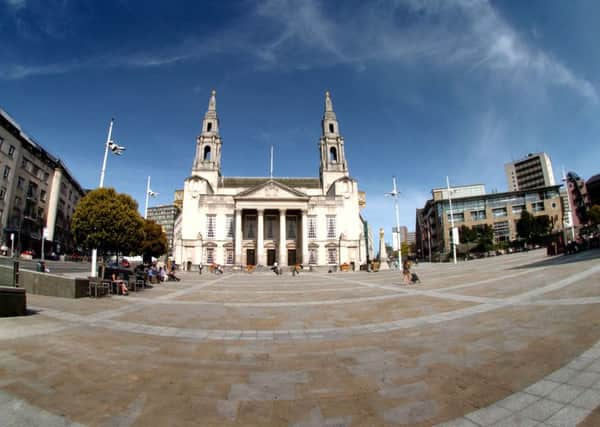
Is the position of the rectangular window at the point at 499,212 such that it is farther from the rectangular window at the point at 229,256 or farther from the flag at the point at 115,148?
the flag at the point at 115,148

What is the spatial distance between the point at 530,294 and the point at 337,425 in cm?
1003

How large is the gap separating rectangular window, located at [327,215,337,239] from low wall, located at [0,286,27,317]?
45021mm

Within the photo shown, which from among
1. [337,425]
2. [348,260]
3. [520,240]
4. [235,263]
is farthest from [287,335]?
[520,240]

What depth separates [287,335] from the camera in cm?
600

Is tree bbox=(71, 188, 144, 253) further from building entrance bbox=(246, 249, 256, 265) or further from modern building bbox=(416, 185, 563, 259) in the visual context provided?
modern building bbox=(416, 185, 563, 259)

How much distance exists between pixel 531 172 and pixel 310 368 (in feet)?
439

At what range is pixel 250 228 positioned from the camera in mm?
50281

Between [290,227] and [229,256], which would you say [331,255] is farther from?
[229,256]

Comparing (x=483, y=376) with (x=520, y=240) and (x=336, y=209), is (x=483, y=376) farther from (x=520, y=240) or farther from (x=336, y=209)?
(x=520, y=240)

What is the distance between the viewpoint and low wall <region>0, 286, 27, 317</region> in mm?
6598

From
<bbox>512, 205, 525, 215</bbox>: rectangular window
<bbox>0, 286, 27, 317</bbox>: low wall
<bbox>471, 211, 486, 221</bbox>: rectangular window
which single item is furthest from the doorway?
<bbox>512, 205, 525, 215</bbox>: rectangular window

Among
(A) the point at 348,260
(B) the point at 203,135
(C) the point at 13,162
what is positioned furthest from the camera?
(B) the point at 203,135

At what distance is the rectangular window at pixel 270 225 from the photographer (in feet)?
168

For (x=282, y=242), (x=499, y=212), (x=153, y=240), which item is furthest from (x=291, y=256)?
(x=499, y=212)
